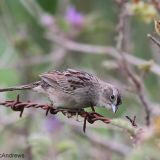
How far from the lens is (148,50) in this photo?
834 cm

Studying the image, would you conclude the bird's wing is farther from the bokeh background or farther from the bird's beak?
the bokeh background

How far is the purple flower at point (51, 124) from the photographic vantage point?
21.5ft

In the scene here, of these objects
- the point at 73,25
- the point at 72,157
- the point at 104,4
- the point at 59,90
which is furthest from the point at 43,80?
the point at 104,4

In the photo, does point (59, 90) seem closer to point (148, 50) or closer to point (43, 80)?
point (43, 80)

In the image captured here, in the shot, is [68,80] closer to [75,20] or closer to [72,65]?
[75,20]

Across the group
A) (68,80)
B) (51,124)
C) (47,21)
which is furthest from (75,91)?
(47,21)

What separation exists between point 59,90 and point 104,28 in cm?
337

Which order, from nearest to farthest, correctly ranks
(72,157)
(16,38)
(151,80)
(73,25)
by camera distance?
(72,157) → (16,38) → (73,25) → (151,80)

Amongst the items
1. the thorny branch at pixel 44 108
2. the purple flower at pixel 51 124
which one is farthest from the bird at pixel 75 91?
the purple flower at pixel 51 124

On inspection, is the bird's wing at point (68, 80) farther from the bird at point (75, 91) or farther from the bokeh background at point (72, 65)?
the bokeh background at point (72, 65)

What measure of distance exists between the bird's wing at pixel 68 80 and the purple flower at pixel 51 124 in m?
2.63

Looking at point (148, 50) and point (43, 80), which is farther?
point (148, 50)

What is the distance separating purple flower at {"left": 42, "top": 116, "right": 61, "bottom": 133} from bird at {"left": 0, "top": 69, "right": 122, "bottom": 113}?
8.62 feet

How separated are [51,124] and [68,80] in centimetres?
288
